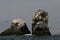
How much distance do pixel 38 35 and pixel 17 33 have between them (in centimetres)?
1216

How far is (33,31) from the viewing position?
12350cm

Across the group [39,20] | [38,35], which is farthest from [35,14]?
[38,35]

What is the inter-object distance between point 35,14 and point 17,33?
9277 millimetres

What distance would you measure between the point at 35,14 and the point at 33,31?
7.67 meters

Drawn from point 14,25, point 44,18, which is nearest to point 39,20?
point 44,18

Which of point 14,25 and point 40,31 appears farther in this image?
point 14,25

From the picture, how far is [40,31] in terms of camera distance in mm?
123000

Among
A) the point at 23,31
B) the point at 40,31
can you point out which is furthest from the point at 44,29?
the point at 23,31

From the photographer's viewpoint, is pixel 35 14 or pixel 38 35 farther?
pixel 35 14

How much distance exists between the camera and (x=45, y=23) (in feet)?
414

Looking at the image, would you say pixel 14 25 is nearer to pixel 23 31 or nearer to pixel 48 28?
pixel 23 31

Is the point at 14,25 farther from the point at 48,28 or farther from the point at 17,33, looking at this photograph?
the point at 48,28

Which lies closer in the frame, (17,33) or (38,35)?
(38,35)

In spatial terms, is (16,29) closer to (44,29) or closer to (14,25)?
(14,25)
